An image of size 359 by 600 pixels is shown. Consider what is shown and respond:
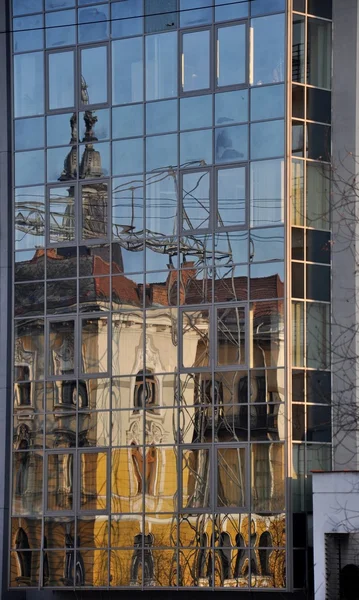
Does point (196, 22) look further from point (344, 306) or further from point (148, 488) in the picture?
point (148, 488)

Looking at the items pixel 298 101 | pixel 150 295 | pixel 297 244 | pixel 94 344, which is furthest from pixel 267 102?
pixel 94 344

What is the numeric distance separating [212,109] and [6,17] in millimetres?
5852

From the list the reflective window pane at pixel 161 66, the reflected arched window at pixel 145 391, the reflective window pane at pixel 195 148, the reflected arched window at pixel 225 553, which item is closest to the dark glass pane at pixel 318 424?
the reflected arched window at pixel 225 553

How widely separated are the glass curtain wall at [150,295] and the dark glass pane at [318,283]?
0.22 ft

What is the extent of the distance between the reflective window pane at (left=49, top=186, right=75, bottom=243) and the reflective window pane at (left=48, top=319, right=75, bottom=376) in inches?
76.4

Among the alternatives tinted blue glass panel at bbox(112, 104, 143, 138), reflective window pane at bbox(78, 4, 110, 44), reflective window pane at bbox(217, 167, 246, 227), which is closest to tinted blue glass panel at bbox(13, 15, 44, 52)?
reflective window pane at bbox(78, 4, 110, 44)

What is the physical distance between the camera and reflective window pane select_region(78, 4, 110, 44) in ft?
101

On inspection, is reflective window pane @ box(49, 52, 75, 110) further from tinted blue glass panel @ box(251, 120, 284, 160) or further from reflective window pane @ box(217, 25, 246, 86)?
tinted blue glass panel @ box(251, 120, 284, 160)

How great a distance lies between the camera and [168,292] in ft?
97.6

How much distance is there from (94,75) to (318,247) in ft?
21.3

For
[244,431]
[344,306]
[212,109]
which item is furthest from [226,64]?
[244,431]

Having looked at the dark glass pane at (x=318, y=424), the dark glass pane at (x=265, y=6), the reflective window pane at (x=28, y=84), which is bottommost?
the dark glass pane at (x=318, y=424)

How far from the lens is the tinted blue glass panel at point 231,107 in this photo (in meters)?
29.2

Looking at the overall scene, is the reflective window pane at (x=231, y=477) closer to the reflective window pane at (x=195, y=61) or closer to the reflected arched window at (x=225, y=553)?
the reflected arched window at (x=225, y=553)
